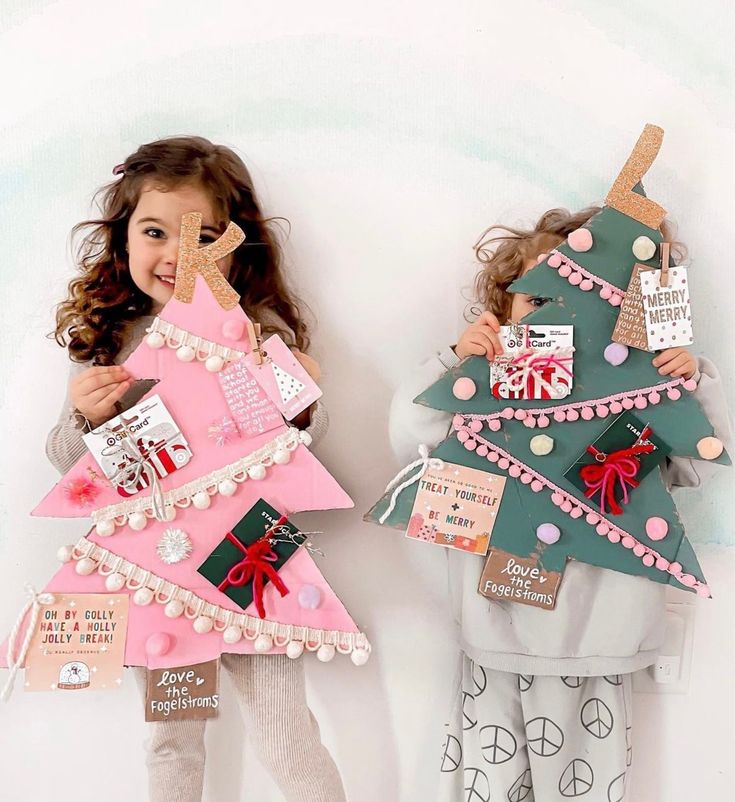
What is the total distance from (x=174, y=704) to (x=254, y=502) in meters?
0.26

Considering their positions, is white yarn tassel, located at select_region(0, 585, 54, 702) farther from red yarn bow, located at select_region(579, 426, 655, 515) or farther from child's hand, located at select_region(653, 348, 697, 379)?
child's hand, located at select_region(653, 348, 697, 379)

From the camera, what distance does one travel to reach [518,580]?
0.98 meters

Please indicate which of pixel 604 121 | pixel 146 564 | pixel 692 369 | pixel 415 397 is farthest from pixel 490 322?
pixel 146 564

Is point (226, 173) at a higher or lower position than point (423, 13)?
lower

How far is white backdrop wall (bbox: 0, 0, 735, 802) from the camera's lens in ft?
3.62

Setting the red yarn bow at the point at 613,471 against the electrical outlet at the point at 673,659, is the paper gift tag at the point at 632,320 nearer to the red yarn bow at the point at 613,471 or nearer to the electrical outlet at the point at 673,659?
the red yarn bow at the point at 613,471

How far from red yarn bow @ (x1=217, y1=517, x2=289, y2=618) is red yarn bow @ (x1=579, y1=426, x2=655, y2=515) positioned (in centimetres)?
40

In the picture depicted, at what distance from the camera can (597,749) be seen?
1034 mm

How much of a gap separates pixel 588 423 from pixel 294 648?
46 centimetres

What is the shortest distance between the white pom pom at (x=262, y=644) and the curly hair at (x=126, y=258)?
39 centimetres

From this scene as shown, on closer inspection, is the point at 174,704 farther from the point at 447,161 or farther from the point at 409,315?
the point at 447,161

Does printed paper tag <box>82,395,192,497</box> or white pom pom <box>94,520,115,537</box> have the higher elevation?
printed paper tag <box>82,395,192,497</box>

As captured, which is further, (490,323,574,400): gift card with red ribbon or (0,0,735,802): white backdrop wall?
(0,0,735,802): white backdrop wall

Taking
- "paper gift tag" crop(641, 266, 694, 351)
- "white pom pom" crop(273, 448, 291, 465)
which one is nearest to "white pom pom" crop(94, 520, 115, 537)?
"white pom pom" crop(273, 448, 291, 465)
